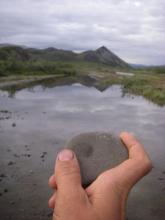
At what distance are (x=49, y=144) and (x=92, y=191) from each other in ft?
48.6

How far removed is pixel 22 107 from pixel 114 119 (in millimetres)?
7438

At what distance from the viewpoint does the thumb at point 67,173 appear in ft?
4.53

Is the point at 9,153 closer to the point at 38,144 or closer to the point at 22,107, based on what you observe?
the point at 38,144

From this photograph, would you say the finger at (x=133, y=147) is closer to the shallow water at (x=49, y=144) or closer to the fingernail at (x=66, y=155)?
the fingernail at (x=66, y=155)

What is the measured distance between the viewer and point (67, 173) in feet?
4.60

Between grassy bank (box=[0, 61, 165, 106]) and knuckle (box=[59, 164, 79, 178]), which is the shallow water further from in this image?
grassy bank (box=[0, 61, 165, 106])

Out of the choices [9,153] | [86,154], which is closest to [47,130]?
[9,153]

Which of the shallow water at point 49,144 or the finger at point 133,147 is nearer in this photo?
the finger at point 133,147

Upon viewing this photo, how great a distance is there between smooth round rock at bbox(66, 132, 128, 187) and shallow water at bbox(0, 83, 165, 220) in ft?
26.4

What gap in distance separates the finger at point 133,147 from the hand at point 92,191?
0.10ft

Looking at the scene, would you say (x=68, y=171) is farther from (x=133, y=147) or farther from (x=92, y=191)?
(x=133, y=147)

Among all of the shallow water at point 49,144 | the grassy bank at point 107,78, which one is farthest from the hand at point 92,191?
the grassy bank at point 107,78

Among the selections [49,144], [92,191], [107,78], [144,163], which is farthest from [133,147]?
[107,78]

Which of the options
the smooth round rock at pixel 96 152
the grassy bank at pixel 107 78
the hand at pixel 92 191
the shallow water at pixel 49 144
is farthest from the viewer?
the grassy bank at pixel 107 78
